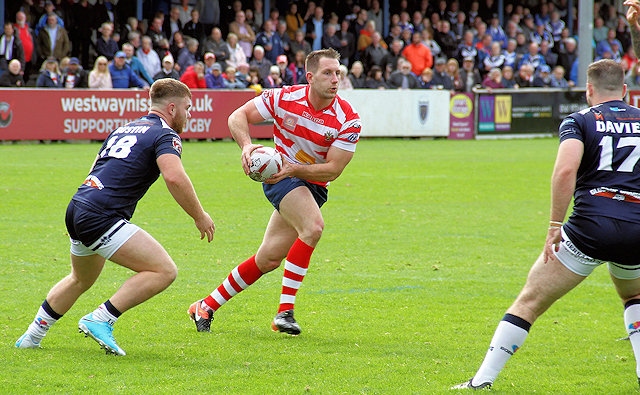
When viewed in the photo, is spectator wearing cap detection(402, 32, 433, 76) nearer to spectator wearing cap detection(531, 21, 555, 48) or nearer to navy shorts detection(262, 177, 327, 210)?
spectator wearing cap detection(531, 21, 555, 48)

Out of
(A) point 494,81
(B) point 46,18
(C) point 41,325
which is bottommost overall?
(C) point 41,325

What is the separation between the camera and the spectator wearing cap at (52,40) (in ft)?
76.3

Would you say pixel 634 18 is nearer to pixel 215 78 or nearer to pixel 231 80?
pixel 215 78

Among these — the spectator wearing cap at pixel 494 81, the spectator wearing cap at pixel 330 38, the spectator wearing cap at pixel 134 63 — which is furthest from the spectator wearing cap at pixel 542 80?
the spectator wearing cap at pixel 134 63

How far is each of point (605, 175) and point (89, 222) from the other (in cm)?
301

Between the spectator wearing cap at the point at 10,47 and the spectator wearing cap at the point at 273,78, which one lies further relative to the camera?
the spectator wearing cap at the point at 273,78

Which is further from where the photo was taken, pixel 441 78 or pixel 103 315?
pixel 441 78

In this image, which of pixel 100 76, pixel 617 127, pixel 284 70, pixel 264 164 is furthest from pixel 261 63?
pixel 617 127

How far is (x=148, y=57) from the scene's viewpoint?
24.0 metres

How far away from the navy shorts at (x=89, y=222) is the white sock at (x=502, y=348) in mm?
2374

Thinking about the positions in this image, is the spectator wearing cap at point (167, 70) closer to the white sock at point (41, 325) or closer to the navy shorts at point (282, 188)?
the navy shorts at point (282, 188)

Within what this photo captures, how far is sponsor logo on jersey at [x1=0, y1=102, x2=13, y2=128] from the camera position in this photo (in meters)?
20.3

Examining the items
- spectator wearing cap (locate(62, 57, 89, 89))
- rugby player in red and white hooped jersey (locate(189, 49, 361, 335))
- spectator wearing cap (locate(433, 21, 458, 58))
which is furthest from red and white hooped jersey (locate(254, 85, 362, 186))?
spectator wearing cap (locate(433, 21, 458, 58))

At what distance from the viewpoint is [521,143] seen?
26.0 meters
